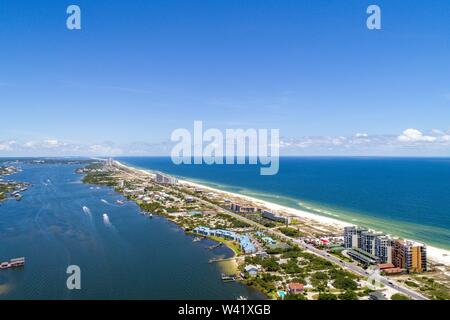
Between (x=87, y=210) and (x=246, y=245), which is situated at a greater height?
(x=87, y=210)

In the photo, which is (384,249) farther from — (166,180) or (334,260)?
(166,180)

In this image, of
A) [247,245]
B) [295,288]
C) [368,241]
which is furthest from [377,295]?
[247,245]

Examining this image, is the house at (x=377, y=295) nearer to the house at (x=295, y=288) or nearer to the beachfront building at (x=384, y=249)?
the house at (x=295, y=288)

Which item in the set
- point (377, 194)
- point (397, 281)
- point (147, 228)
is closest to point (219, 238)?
point (147, 228)

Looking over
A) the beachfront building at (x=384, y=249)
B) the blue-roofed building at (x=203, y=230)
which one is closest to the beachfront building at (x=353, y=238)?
the beachfront building at (x=384, y=249)

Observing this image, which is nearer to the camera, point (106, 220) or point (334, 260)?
point (334, 260)
